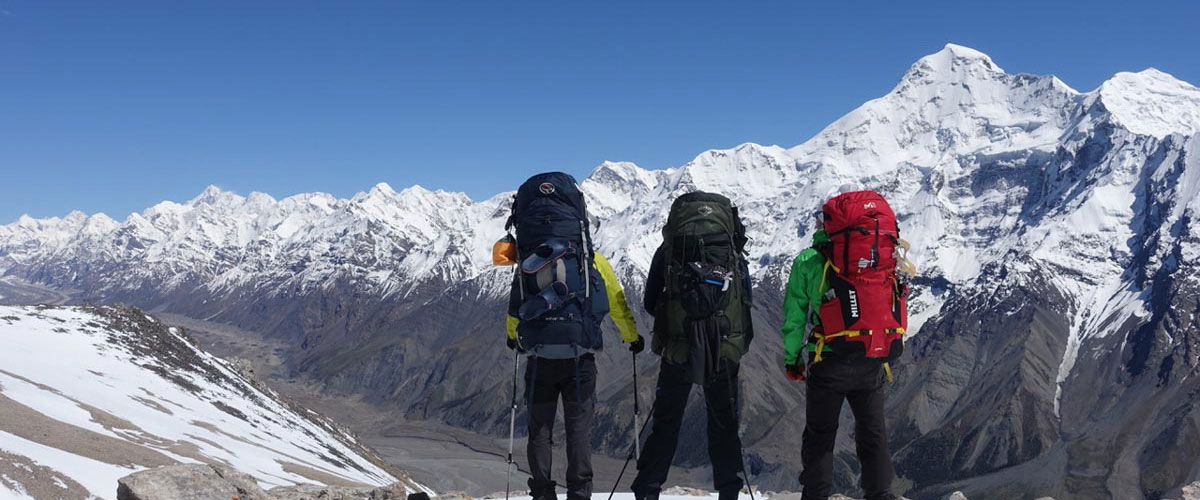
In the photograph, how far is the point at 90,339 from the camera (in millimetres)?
97688

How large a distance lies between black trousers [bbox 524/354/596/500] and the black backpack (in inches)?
23.2

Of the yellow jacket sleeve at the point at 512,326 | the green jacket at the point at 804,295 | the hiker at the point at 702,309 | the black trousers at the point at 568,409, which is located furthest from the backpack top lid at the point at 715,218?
the yellow jacket sleeve at the point at 512,326

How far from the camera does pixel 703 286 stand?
13375mm

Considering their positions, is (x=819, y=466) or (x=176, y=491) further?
(x=176, y=491)

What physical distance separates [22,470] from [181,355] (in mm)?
101457

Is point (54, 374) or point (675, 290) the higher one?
point (675, 290)

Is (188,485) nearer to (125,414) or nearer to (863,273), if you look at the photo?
(863,273)

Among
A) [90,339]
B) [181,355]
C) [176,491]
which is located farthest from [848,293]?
[181,355]

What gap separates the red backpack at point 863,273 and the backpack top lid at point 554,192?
4437 millimetres

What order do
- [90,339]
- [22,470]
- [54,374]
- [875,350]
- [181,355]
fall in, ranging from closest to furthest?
[875,350] < [22,470] < [54,374] < [90,339] < [181,355]

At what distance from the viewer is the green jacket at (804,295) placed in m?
12.9

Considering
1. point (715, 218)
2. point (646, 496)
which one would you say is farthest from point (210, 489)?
point (715, 218)

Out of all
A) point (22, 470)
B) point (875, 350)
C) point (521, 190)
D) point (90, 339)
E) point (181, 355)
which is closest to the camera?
point (875, 350)

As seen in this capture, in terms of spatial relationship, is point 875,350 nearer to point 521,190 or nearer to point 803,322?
point 803,322
